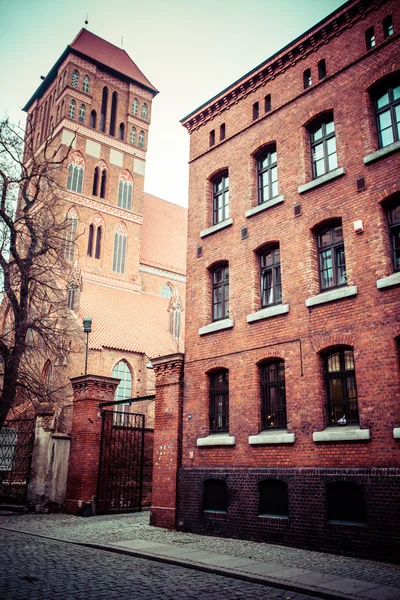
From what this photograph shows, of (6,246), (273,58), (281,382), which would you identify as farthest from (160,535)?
(273,58)

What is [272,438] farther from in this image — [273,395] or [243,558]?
[243,558]

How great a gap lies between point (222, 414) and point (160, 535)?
314cm

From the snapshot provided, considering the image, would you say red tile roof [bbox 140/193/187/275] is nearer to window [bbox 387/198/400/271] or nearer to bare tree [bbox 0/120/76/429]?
bare tree [bbox 0/120/76/429]

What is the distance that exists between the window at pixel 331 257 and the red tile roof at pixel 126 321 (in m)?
20.9

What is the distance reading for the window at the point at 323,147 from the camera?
1223cm

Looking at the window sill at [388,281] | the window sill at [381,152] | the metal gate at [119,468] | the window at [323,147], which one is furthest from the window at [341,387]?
the metal gate at [119,468]

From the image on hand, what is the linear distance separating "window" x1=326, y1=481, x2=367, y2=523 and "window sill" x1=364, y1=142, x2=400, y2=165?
256 inches

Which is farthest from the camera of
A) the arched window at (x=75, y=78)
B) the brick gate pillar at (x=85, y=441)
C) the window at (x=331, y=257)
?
the arched window at (x=75, y=78)

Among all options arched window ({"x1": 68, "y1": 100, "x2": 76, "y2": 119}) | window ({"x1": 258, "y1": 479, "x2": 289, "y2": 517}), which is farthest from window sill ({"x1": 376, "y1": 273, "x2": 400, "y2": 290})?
arched window ({"x1": 68, "y1": 100, "x2": 76, "y2": 119})

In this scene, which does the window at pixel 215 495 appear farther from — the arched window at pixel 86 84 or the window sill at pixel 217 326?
the arched window at pixel 86 84

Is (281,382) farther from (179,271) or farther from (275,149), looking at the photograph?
(179,271)

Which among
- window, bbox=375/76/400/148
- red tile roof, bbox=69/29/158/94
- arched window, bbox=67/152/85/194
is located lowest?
window, bbox=375/76/400/148

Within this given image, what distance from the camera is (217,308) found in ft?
46.6

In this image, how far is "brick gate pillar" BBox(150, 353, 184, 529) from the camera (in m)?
13.4
